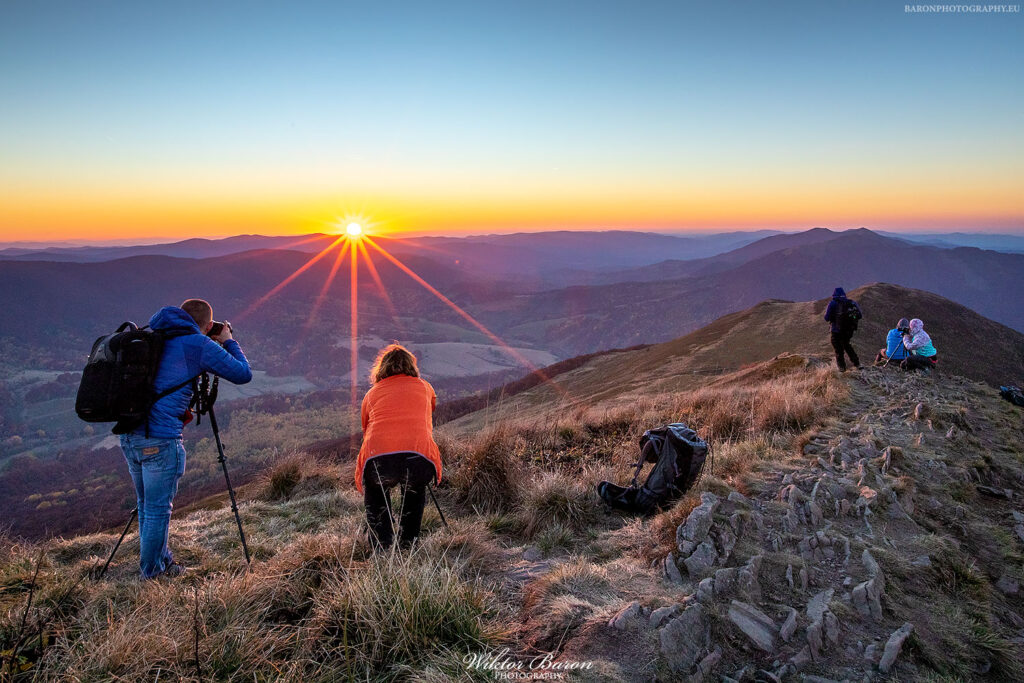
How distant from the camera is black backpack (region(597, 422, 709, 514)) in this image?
466 centimetres

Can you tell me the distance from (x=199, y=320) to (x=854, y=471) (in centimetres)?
632

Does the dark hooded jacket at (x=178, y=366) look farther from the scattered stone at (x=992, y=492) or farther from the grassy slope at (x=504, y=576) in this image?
the scattered stone at (x=992, y=492)

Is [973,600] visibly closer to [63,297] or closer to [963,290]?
[63,297]

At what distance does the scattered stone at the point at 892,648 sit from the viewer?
Result: 2.53 metres

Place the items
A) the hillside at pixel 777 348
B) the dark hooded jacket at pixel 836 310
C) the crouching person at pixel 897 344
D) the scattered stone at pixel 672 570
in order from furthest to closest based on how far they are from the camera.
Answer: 1. the hillside at pixel 777 348
2. the dark hooded jacket at pixel 836 310
3. the crouching person at pixel 897 344
4. the scattered stone at pixel 672 570

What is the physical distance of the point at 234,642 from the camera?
239 cm

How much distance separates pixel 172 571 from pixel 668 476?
179 inches

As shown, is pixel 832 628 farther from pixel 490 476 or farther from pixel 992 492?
pixel 992 492

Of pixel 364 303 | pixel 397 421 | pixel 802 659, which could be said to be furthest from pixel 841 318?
pixel 364 303

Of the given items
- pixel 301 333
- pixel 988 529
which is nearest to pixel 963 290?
pixel 301 333

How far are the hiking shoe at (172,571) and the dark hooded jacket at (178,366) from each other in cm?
123

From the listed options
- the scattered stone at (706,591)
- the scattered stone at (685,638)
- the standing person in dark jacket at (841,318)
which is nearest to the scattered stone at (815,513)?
the scattered stone at (706,591)
